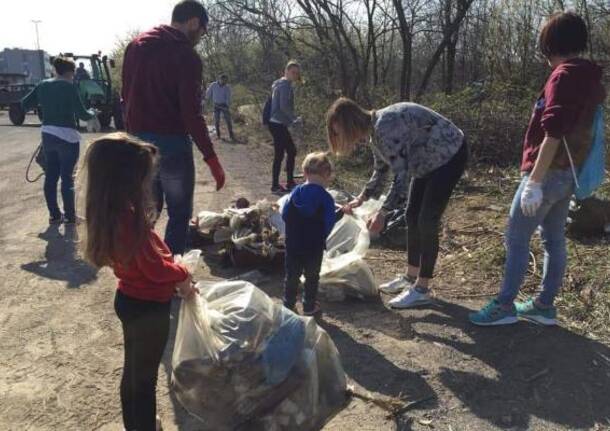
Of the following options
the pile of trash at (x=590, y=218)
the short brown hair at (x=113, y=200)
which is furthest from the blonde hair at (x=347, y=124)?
the pile of trash at (x=590, y=218)

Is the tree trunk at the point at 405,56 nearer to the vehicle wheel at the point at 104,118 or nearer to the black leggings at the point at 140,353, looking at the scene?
the black leggings at the point at 140,353

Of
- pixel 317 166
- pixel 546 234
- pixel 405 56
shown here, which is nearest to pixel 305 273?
pixel 317 166

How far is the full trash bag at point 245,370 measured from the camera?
2223 millimetres

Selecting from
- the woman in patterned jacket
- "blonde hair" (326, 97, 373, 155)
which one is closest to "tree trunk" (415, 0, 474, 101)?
the woman in patterned jacket

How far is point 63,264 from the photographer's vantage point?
179 inches

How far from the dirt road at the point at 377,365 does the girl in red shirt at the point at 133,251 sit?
20.0 inches

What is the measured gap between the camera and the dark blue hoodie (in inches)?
126

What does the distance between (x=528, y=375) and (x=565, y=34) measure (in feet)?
5.79

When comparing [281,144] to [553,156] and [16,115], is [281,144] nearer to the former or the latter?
[553,156]

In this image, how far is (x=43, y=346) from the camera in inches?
126

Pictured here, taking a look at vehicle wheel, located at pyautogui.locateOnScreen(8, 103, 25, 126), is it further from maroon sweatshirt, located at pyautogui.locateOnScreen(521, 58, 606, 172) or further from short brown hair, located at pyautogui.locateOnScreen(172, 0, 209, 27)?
maroon sweatshirt, located at pyautogui.locateOnScreen(521, 58, 606, 172)

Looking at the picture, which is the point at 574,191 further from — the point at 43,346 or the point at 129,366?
the point at 43,346

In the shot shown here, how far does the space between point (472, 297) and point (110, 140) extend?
2865 millimetres

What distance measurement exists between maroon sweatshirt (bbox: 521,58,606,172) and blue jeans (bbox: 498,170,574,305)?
0.12 meters
